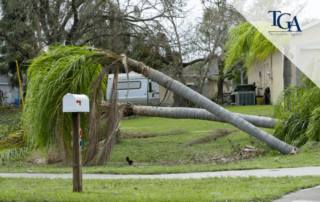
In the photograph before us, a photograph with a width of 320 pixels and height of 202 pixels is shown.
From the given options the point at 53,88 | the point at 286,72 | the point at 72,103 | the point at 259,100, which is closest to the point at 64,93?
the point at 53,88

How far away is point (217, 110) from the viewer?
9109 millimetres

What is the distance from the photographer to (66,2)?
13469 mm

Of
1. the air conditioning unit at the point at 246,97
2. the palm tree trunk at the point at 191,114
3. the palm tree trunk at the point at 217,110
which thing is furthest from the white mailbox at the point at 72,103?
the air conditioning unit at the point at 246,97

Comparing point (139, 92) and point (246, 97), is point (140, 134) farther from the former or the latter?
point (246, 97)

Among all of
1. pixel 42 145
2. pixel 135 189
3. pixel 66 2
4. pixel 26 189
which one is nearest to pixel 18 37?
pixel 66 2

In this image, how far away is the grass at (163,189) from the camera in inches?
175

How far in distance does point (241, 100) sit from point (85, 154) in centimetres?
1724

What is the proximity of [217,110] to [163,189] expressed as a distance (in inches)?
168

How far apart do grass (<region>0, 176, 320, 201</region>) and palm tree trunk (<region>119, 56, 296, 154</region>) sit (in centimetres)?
336

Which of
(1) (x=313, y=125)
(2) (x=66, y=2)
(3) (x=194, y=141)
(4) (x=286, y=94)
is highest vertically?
(2) (x=66, y=2)

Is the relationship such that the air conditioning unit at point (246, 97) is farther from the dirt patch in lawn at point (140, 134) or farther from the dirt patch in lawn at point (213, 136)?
the dirt patch in lawn at point (213, 136)

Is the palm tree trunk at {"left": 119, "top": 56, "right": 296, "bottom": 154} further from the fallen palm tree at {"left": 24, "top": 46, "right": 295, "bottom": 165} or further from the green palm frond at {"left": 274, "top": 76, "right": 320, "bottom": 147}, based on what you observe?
the green palm frond at {"left": 274, "top": 76, "right": 320, "bottom": 147}

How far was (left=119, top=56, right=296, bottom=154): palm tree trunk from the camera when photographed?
8.81 m

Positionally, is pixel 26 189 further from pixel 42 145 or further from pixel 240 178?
pixel 240 178
